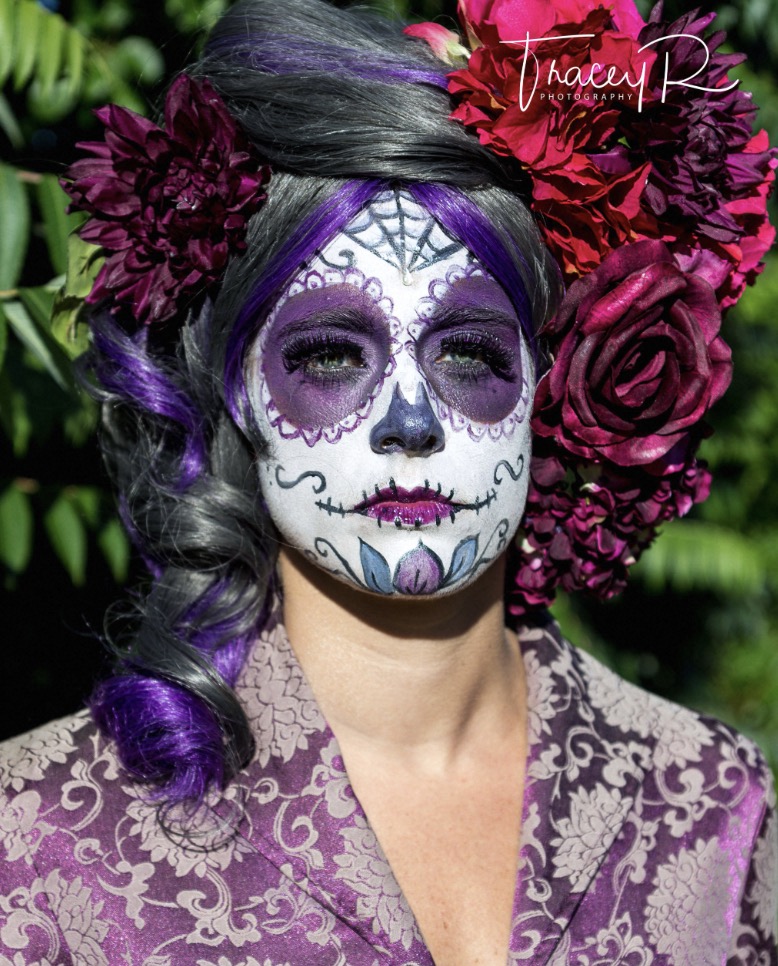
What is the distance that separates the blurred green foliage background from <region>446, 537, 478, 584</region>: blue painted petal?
0.72 meters

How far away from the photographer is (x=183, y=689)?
2.22m

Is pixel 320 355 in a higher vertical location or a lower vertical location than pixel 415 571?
higher

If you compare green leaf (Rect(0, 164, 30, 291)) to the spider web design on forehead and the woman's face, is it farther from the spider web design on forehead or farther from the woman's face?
the spider web design on forehead

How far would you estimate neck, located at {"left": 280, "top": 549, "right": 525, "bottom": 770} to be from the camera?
2.31 meters

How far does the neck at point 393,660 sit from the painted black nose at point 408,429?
0.32 meters

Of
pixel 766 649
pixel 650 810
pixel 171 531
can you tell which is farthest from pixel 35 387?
Answer: pixel 766 649

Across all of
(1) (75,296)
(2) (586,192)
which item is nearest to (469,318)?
(2) (586,192)

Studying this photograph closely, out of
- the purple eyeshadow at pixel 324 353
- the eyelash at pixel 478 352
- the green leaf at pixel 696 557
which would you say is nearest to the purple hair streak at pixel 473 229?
the eyelash at pixel 478 352

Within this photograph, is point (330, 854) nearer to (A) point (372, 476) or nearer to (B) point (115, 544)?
(A) point (372, 476)

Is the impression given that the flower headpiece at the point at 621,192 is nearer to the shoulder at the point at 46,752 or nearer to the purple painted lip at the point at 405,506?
the purple painted lip at the point at 405,506

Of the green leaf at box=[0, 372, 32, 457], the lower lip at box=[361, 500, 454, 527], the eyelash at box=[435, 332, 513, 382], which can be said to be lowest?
the green leaf at box=[0, 372, 32, 457]

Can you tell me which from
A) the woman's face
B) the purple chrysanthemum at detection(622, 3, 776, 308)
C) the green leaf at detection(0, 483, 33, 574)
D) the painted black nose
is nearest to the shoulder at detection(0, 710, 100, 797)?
the woman's face

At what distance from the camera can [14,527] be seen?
287 cm

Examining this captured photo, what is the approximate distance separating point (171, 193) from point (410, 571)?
2.62ft
